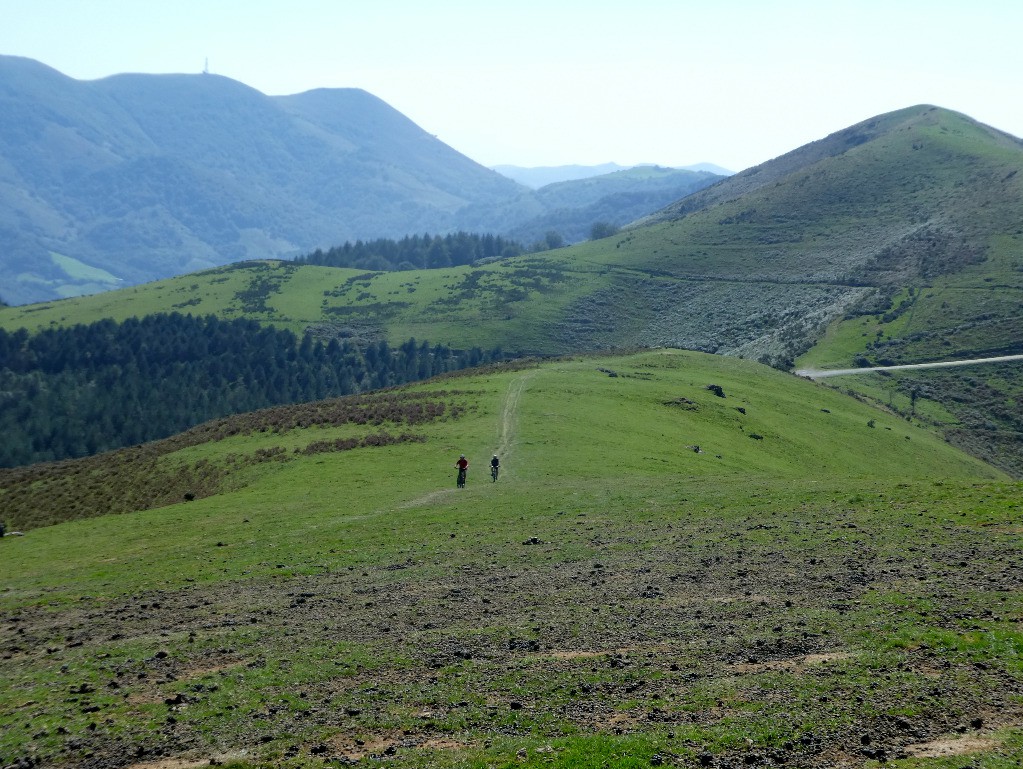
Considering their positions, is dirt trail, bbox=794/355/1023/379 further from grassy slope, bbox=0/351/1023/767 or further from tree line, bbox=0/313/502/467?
grassy slope, bbox=0/351/1023/767

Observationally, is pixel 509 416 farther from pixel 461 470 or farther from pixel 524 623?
pixel 524 623

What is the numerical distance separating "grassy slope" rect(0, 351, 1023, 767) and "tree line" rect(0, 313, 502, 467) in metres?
100

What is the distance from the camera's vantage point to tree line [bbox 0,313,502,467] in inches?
5364

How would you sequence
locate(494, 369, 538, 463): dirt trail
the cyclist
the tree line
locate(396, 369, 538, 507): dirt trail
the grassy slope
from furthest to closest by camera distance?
the tree line → locate(494, 369, 538, 463): dirt trail → the cyclist → locate(396, 369, 538, 507): dirt trail → the grassy slope

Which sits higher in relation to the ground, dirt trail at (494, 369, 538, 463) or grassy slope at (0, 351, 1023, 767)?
dirt trail at (494, 369, 538, 463)

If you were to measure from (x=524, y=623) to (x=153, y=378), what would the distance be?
17330 centimetres

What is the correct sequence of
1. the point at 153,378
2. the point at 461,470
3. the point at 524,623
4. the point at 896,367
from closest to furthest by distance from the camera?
the point at 524,623, the point at 461,470, the point at 896,367, the point at 153,378

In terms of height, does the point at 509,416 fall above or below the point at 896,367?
above

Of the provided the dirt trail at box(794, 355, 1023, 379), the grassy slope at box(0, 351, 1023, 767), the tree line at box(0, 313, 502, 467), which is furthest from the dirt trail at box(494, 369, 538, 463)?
the tree line at box(0, 313, 502, 467)

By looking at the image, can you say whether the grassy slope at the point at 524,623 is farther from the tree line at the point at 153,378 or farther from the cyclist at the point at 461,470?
the tree line at the point at 153,378

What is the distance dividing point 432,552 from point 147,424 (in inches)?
4864

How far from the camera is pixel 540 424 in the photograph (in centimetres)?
Answer: 6462

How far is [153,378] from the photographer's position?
178m

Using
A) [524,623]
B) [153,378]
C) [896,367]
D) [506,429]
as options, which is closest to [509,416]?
[506,429]
